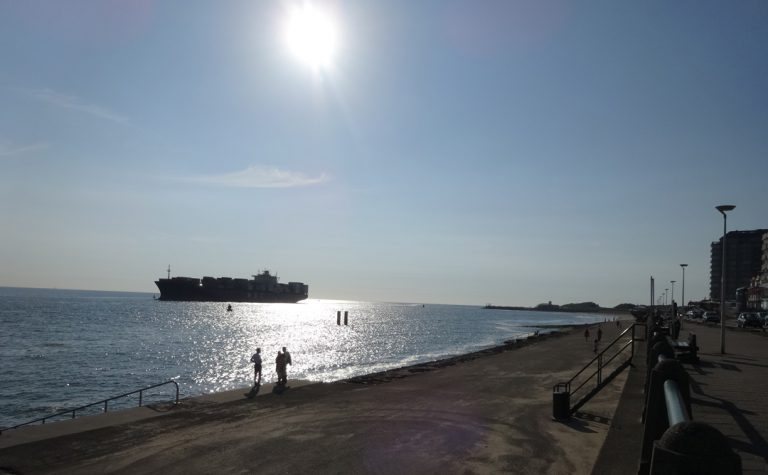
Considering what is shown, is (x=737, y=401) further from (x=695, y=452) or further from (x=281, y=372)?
(x=281, y=372)

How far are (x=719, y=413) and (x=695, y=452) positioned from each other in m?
10.3

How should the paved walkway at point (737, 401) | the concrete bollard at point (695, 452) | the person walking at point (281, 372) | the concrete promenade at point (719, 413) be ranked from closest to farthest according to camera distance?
the concrete bollard at point (695, 452), the paved walkway at point (737, 401), the concrete promenade at point (719, 413), the person walking at point (281, 372)

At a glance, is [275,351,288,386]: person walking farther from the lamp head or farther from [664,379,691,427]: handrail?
[664,379,691,427]: handrail

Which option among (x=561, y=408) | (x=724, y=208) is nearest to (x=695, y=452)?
(x=561, y=408)

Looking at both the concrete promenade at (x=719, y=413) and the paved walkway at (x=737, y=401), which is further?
the concrete promenade at (x=719, y=413)

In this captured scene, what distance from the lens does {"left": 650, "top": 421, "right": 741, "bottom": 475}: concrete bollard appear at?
Answer: 214 cm

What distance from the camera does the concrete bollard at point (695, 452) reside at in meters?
2.14

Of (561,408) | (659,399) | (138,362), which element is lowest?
(138,362)

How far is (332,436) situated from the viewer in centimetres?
1436

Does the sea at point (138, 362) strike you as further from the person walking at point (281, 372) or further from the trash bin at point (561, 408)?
the trash bin at point (561, 408)

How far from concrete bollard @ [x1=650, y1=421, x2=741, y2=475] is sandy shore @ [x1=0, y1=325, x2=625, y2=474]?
9.58 metres

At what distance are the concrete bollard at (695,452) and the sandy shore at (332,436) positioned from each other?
9580 mm

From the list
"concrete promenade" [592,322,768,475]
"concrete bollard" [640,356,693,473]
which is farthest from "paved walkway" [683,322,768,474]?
"concrete bollard" [640,356,693,473]

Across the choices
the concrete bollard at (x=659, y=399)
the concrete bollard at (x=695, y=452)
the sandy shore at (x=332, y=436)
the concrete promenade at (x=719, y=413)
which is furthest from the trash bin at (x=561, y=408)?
the concrete bollard at (x=695, y=452)
